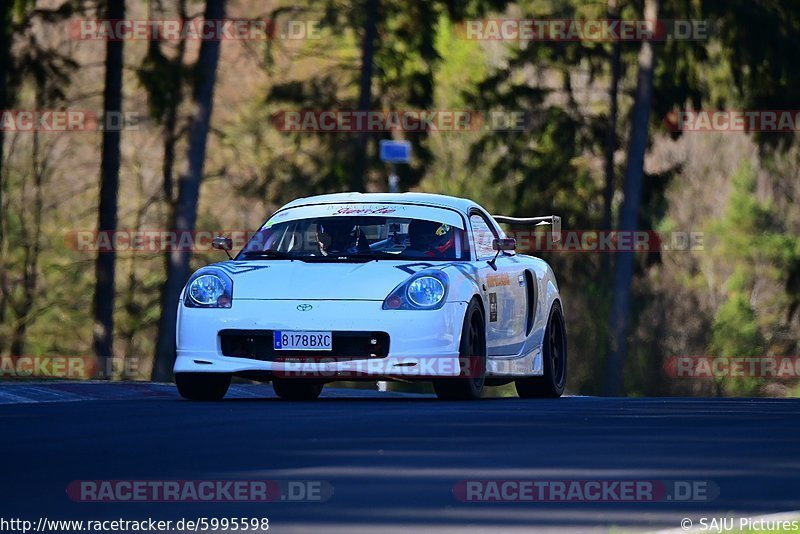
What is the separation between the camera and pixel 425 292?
14070 mm

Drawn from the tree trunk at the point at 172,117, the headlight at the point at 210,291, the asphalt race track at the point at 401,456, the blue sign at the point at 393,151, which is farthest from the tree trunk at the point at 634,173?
the asphalt race track at the point at 401,456

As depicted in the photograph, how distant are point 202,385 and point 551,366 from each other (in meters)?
3.46

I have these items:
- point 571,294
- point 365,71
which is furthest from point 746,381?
point 365,71

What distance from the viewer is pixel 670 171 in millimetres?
42281

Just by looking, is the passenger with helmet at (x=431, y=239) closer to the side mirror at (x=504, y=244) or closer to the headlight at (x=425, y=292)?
the side mirror at (x=504, y=244)

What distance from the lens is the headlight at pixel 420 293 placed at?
1399cm

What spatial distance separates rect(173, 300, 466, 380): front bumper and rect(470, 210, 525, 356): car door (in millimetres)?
910

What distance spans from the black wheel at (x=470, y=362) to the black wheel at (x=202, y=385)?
5.30ft

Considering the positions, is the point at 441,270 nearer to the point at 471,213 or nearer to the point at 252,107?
the point at 471,213

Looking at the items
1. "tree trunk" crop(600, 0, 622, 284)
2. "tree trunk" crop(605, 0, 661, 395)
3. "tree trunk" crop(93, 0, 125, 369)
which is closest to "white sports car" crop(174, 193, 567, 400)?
"tree trunk" crop(93, 0, 125, 369)

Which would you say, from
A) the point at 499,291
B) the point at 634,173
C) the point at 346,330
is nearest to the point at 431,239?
the point at 499,291

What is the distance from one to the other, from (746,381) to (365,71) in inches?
711

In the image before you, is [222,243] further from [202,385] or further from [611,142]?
[611,142]

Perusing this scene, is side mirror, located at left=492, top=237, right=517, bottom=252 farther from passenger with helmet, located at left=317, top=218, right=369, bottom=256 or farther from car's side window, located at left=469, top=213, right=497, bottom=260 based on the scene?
passenger with helmet, located at left=317, top=218, right=369, bottom=256
